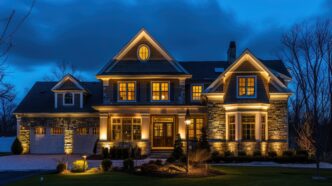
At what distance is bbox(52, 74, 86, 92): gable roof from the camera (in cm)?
3769

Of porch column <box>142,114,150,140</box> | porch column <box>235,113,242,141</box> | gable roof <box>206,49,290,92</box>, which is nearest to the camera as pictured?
porch column <box>235,113,242,141</box>

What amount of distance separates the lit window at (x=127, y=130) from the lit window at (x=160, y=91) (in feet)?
7.23

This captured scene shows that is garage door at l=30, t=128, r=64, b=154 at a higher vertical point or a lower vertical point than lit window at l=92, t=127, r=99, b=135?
lower

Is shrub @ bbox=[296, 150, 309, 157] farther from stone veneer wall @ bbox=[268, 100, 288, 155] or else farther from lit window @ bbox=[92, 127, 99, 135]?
lit window @ bbox=[92, 127, 99, 135]

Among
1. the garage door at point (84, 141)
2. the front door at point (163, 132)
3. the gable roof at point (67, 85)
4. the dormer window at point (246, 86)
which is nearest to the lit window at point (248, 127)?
the dormer window at point (246, 86)

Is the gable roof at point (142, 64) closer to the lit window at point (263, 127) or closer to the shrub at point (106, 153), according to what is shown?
the shrub at point (106, 153)

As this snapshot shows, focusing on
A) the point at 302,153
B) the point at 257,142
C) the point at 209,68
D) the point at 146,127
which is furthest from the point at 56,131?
the point at 302,153

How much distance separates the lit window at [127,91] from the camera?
1405 inches

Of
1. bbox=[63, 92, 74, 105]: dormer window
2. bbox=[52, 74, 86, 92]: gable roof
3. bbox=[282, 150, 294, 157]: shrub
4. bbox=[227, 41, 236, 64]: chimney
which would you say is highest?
bbox=[227, 41, 236, 64]: chimney

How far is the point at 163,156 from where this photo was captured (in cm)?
3412

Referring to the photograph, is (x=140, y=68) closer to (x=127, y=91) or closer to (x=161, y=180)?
(x=127, y=91)

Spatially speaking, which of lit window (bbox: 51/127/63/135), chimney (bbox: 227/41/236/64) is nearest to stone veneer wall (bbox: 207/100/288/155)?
chimney (bbox: 227/41/236/64)

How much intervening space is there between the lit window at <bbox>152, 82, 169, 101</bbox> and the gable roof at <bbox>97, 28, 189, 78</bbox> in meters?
0.93

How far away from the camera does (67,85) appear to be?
37.8 m
